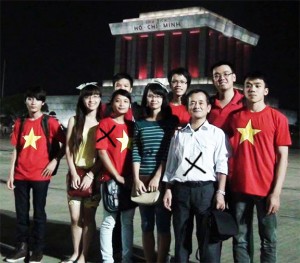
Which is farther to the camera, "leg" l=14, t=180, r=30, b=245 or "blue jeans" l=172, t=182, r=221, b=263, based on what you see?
"leg" l=14, t=180, r=30, b=245

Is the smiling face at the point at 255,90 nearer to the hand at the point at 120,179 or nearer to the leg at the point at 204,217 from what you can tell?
the leg at the point at 204,217

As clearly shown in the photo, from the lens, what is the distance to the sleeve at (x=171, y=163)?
353 cm

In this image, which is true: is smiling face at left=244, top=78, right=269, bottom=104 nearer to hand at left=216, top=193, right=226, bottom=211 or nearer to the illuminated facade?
hand at left=216, top=193, right=226, bottom=211

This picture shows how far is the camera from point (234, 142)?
11.6 feet

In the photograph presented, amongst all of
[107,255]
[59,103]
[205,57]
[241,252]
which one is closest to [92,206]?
[107,255]

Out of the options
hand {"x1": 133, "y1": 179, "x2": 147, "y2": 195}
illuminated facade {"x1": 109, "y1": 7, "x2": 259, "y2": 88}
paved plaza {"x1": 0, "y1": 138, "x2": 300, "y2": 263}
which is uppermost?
illuminated facade {"x1": 109, "y1": 7, "x2": 259, "y2": 88}

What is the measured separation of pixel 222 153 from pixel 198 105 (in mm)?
435

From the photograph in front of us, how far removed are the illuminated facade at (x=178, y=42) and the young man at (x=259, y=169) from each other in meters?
35.5

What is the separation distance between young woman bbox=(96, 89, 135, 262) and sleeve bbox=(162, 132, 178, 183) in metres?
0.44

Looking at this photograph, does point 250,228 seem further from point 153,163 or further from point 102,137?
point 102,137

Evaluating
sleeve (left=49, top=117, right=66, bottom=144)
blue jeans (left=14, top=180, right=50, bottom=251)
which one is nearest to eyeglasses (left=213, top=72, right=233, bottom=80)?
sleeve (left=49, top=117, right=66, bottom=144)

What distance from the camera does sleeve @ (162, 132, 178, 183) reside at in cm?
353

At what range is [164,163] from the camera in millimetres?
3688

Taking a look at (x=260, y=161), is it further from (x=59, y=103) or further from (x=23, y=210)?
(x=59, y=103)
